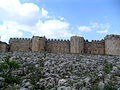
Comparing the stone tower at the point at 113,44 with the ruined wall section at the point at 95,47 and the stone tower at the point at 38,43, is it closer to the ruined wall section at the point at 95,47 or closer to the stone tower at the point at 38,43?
the ruined wall section at the point at 95,47

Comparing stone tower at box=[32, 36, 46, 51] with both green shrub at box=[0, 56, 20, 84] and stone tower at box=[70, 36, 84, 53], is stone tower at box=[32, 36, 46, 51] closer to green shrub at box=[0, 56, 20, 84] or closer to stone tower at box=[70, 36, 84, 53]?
stone tower at box=[70, 36, 84, 53]

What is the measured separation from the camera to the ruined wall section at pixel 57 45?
80.8 feet

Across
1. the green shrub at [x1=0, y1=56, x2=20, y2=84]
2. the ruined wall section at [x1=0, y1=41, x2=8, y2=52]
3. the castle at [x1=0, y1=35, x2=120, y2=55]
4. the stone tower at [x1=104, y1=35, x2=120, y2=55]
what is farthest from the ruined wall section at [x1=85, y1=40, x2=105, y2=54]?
the green shrub at [x1=0, y1=56, x2=20, y2=84]

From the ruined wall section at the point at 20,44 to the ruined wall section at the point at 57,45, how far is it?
3496mm

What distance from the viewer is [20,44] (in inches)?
1001

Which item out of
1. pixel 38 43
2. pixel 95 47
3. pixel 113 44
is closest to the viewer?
pixel 113 44

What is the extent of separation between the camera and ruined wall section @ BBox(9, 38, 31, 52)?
992 inches

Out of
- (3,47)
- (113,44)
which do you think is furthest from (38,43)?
(113,44)

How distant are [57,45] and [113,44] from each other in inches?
360

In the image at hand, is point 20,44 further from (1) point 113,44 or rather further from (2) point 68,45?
(1) point 113,44

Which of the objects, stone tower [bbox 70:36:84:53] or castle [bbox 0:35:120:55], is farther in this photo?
stone tower [bbox 70:36:84:53]

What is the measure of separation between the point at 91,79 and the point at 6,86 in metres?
3.18

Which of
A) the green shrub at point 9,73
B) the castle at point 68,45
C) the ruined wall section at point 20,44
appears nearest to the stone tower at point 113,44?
the castle at point 68,45

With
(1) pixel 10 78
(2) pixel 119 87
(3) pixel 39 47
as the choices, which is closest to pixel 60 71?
(1) pixel 10 78
